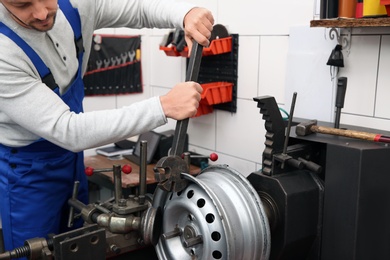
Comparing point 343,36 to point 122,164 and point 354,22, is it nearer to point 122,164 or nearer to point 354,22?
point 354,22

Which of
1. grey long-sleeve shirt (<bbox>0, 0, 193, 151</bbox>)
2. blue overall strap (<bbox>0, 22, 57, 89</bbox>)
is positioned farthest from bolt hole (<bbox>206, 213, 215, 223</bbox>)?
blue overall strap (<bbox>0, 22, 57, 89</bbox>)

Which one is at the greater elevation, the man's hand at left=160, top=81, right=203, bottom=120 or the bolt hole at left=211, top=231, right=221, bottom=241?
the man's hand at left=160, top=81, right=203, bottom=120

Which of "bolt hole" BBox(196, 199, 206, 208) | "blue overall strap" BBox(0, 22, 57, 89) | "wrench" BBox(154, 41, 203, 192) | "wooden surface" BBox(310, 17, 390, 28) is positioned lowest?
"bolt hole" BBox(196, 199, 206, 208)

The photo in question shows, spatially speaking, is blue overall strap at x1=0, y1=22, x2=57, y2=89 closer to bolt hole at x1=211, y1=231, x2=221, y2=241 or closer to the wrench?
the wrench

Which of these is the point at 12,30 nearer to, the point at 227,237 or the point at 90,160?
the point at 227,237

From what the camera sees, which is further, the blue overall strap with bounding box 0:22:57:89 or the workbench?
the workbench

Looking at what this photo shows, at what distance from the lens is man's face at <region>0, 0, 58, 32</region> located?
3.56 ft

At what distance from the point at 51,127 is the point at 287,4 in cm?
97

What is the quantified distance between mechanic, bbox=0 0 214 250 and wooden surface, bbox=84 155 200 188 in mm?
304

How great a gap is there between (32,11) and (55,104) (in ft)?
0.77

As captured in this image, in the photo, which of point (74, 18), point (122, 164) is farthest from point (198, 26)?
point (122, 164)

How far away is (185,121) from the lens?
3.51 feet

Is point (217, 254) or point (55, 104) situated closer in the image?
point (217, 254)

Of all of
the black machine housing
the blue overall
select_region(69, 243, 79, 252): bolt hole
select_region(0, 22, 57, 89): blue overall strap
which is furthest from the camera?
the blue overall
